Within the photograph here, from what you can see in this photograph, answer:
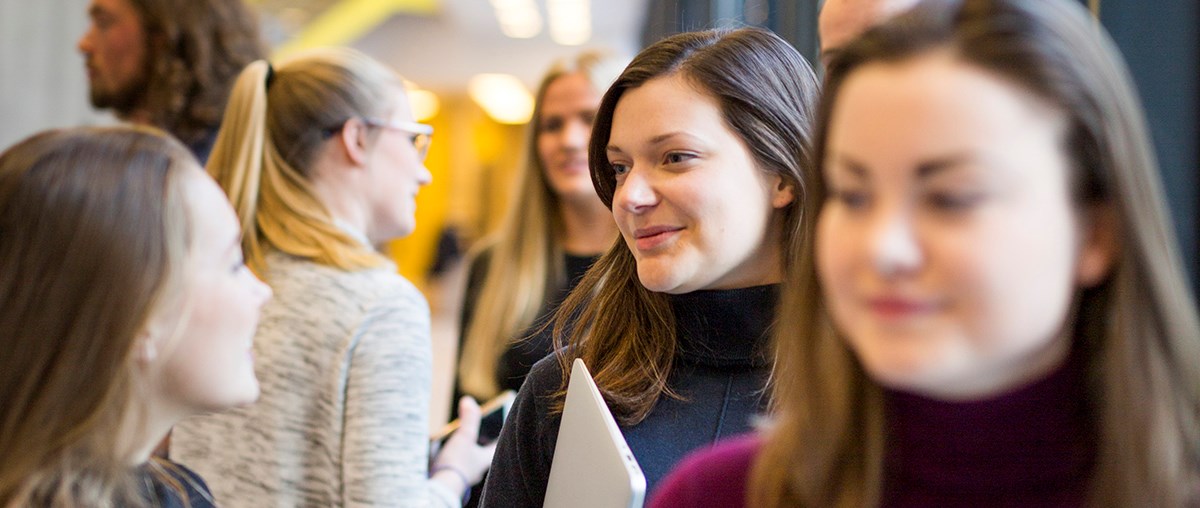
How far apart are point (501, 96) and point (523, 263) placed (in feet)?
38.5

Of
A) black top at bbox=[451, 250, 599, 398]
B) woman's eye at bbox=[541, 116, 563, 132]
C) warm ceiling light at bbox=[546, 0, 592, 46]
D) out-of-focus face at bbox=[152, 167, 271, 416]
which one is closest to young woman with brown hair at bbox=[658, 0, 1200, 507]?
out-of-focus face at bbox=[152, 167, 271, 416]

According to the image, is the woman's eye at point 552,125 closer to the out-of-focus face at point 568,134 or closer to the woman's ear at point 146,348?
the out-of-focus face at point 568,134

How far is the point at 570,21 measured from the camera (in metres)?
11.4

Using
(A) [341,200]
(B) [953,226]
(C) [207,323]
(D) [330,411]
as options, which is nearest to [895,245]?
(B) [953,226]

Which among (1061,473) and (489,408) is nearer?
(1061,473)

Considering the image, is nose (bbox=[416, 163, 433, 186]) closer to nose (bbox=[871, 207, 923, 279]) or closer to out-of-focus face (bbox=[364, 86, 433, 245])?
out-of-focus face (bbox=[364, 86, 433, 245])

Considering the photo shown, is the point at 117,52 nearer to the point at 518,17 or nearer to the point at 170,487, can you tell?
the point at 170,487

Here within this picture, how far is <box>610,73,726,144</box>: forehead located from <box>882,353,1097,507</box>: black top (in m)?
0.75

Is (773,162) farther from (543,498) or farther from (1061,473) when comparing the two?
(1061,473)

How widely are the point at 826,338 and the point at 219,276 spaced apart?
854 mm

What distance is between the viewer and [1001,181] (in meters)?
0.81

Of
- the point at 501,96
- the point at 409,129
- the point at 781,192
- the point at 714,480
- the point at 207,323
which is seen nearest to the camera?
the point at 714,480

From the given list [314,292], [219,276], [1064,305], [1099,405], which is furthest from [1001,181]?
[314,292]

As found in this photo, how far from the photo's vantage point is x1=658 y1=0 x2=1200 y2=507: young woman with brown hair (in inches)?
32.3
